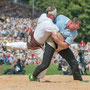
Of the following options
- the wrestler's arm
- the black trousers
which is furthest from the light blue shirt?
the black trousers

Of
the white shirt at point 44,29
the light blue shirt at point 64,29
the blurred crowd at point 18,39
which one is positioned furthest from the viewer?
the blurred crowd at point 18,39

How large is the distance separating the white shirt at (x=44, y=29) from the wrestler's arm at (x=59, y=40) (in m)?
0.12

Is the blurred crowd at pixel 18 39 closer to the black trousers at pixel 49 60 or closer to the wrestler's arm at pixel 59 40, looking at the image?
the black trousers at pixel 49 60

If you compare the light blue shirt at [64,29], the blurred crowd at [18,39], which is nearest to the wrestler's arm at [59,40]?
the light blue shirt at [64,29]

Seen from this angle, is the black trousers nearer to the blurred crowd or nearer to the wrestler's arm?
the wrestler's arm

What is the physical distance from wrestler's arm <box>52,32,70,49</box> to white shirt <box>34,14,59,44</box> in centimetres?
12

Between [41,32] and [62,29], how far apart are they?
0.54m

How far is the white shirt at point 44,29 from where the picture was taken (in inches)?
326

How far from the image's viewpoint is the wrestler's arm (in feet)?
27.3

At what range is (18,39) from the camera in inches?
1053

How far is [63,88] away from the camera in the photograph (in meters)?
7.34

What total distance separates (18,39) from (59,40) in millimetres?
18506

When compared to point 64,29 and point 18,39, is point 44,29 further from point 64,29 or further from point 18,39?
point 18,39

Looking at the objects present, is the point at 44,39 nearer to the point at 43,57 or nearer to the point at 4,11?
the point at 43,57
